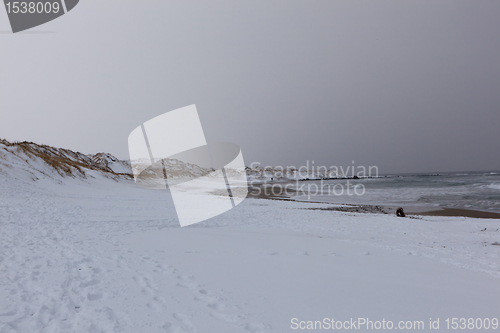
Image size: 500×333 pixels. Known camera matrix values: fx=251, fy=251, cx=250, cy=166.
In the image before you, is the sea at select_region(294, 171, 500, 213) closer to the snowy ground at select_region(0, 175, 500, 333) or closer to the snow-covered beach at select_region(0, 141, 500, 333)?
the snow-covered beach at select_region(0, 141, 500, 333)

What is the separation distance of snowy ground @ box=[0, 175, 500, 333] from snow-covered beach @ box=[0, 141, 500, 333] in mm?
20

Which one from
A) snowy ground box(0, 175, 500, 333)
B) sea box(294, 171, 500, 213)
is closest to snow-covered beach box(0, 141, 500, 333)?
snowy ground box(0, 175, 500, 333)

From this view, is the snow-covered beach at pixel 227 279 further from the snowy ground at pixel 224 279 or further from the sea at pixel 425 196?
the sea at pixel 425 196

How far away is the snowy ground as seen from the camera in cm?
330

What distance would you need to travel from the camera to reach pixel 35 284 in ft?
13.5

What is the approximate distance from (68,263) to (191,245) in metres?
2.84

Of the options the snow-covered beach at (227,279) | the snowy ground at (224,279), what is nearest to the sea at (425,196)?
the snow-covered beach at (227,279)

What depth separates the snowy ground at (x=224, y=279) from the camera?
330 centimetres

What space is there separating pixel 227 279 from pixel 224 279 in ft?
0.18

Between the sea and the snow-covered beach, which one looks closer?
the snow-covered beach

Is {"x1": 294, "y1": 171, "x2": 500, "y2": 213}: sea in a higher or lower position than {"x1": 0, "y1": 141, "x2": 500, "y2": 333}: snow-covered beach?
lower

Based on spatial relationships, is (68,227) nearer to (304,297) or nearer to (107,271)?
(107,271)

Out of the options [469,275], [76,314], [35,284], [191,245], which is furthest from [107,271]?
[469,275]

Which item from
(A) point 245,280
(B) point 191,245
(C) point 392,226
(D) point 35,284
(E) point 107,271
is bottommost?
(C) point 392,226
